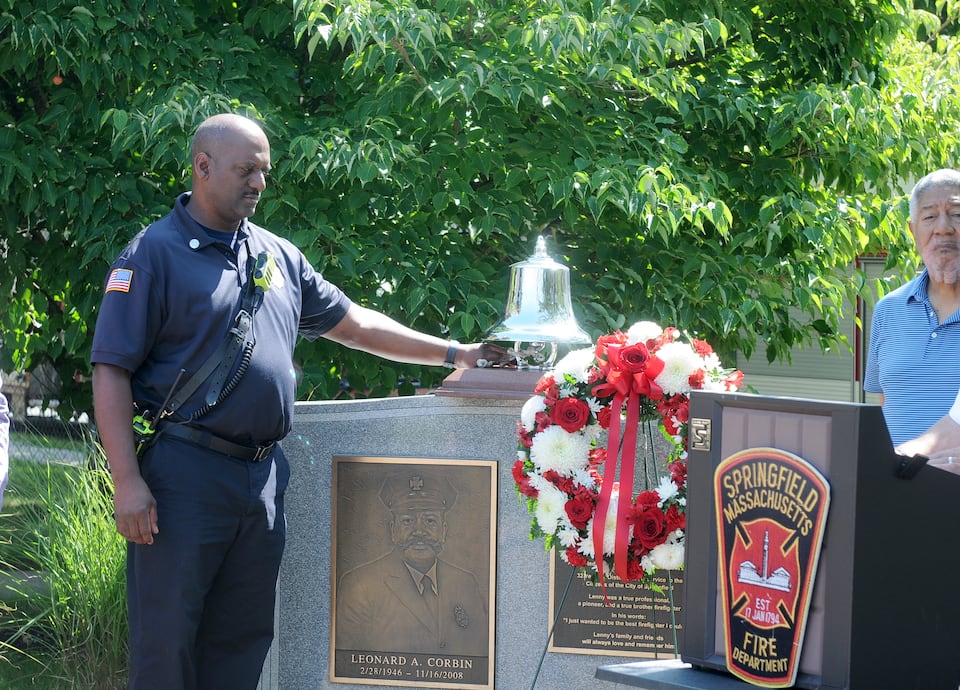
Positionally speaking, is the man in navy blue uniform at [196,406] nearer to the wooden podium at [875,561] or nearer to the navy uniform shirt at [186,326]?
the navy uniform shirt at [186,326]

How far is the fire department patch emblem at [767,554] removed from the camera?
2055 mm

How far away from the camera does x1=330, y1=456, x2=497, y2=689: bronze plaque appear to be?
416cm

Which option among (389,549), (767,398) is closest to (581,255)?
(389,549)

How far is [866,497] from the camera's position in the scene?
2.00 metres

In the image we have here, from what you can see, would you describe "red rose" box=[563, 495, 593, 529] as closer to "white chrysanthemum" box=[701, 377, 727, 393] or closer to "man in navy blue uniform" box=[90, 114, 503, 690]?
"white chrysanthemum" box=[701, 377, 727, 393]

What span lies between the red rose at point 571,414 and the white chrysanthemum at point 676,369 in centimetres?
24

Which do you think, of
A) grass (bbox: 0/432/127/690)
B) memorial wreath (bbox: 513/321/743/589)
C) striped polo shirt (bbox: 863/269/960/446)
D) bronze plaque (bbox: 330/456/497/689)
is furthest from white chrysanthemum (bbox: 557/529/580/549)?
grass (bbox: 0/432/127/690)

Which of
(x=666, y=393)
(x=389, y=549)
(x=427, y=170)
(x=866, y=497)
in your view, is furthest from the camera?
(x=427, y=170)

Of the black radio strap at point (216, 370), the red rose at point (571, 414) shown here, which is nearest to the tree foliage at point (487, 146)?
the black radio strap at point (216, 370)

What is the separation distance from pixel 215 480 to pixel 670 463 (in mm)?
1390

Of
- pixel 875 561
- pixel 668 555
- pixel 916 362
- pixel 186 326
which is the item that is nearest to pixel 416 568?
pixel 668 555

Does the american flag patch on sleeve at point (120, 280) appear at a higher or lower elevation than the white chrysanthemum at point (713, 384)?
higher

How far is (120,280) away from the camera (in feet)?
11.1

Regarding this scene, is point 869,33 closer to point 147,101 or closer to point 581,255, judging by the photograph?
point 581,255
